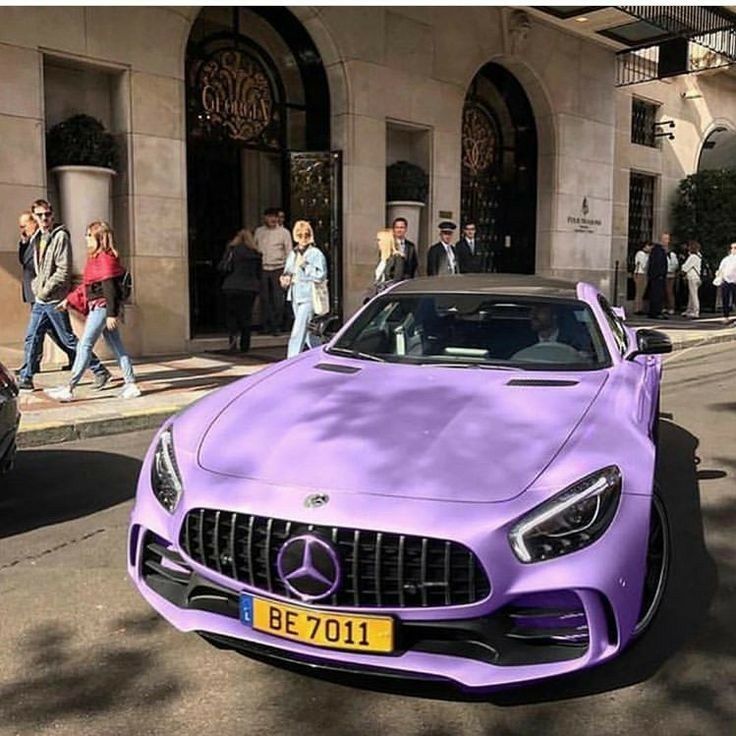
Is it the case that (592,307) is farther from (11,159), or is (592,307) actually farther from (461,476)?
(11,159)

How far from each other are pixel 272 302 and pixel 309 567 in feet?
35.7

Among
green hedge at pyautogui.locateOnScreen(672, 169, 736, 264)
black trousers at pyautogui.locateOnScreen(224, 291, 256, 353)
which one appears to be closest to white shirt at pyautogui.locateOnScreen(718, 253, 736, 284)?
green hedge at pyautogui.locateOnScreen(672, 169, 736, 264)

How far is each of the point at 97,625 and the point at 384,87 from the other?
39.1 ft

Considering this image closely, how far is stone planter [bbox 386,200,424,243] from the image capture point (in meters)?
14.3

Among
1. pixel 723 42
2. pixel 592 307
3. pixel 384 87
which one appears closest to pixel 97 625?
pixel 592 307

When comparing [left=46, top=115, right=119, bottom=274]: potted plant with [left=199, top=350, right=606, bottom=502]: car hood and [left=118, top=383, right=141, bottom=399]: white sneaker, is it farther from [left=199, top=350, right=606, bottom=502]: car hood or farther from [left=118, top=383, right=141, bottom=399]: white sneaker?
[left=199, top=350, right=606, bottom=502]: car hood

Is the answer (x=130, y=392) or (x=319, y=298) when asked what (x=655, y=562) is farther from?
(x=319, y=298)

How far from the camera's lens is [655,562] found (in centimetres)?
323

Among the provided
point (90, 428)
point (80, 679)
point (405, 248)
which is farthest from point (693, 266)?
point (80, 679)

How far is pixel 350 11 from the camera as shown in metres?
13.2

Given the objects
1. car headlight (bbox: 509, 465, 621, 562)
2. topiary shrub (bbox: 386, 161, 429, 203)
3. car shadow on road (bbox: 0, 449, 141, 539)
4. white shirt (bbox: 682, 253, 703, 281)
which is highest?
topiary shrub (bbox: 386, 161, 429, 203)

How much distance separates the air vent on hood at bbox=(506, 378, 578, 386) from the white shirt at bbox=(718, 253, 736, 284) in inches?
595

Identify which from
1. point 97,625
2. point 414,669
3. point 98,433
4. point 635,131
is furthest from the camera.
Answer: point 635,131

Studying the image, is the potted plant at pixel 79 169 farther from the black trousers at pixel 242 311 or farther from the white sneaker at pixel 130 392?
the white sneaker at pixel 130 392
